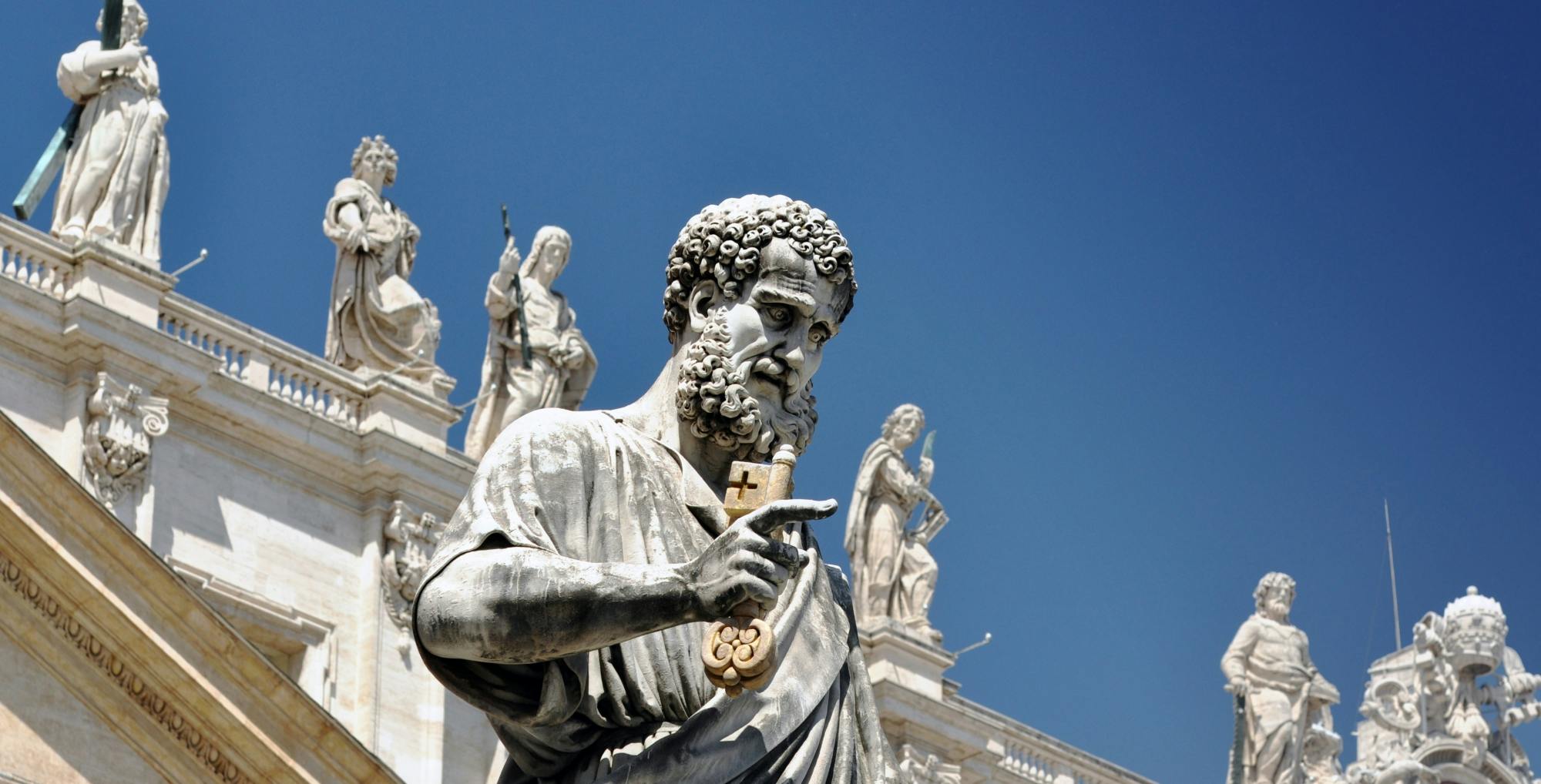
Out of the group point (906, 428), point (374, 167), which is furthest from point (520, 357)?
point (906, 428)

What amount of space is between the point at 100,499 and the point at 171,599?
4.32 feet

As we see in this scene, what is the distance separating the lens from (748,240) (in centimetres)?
468

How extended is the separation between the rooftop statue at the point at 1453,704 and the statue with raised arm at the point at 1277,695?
1.23 meters

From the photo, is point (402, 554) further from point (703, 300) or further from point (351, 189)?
point (703, 300)

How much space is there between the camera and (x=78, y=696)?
67.4 feet

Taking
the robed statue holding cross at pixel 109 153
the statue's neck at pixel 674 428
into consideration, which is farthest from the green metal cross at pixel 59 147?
the statue's neck at pixel 674 428

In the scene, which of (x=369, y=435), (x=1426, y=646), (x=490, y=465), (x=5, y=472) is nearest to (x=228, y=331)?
(x=369, y=435)

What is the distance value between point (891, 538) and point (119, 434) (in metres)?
6.91

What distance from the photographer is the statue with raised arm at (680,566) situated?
164 inches

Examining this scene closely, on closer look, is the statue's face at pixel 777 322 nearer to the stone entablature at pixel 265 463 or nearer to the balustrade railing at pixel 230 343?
the stone entablature at pixel 265 463

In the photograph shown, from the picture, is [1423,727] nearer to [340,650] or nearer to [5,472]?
[340,650]

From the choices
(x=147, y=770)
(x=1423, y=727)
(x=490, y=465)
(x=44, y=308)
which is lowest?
(x=490, y=465)

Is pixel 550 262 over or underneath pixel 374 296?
over

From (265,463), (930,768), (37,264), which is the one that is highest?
(930,768)
